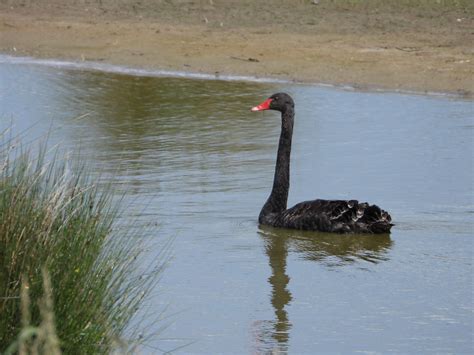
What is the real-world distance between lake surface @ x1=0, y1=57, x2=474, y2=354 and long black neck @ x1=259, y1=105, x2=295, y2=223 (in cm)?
23

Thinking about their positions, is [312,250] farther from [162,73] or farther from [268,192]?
[162,73]

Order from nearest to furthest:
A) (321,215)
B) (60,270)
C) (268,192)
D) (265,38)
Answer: (60,270) → (321,215) → (268,192) → (265,38)

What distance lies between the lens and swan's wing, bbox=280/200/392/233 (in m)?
9.71

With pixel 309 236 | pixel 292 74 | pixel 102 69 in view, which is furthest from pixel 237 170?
pixel 102 69

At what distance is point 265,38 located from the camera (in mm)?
18766

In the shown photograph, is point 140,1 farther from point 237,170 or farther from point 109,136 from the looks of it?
point 237,170

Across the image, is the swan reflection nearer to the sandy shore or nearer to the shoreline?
the shoreline

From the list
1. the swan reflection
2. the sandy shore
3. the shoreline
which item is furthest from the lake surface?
the sandy shore

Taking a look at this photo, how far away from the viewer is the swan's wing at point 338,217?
9.71 m

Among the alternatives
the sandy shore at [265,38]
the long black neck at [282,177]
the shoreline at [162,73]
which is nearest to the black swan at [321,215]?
the long black neck at [282,177]

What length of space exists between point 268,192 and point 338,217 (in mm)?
1637

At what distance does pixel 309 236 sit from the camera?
10062 millimetres

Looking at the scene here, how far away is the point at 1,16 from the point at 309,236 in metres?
12.8

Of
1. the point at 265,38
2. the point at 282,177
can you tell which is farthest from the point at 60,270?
the point at 265,38
